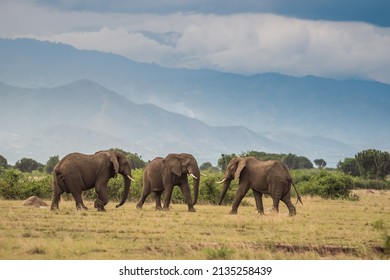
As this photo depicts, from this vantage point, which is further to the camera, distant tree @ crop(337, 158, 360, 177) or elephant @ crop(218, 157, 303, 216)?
distant tree @ crop(337, 158, 360, 177)

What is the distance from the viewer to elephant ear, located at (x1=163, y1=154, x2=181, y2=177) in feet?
118

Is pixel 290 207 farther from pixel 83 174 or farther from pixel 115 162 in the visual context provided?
pixel 83 174

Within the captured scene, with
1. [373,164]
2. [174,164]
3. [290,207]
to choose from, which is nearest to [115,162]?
[174,164]

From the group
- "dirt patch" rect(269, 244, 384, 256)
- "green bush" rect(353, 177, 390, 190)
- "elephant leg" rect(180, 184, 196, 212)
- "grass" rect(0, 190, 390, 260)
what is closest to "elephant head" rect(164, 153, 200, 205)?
"elephant leg" rect(180, 184, 196, 212)

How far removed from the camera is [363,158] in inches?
3883

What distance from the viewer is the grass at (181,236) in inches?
832

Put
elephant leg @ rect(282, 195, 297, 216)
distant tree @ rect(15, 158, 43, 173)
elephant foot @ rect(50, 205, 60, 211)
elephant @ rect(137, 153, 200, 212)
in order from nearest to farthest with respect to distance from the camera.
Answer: elephant foot @ rect(50, 205, 60, 211), elephant leg @ rect(282, 195, 297, 216), elephant @ rect(137, 153, 200, 212), distant tree @ rect(15, 158, 43, 173)

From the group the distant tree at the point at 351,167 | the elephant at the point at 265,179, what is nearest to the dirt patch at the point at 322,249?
the elephant at the point at 265,179

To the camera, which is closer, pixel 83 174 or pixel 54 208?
pixel 54 208

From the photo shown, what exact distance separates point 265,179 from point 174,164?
4526 millimetres

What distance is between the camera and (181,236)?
80.6 feet

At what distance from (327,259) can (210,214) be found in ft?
46.0

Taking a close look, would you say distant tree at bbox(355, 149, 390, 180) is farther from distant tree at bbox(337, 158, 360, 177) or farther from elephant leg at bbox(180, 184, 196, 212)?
elephant leg at bbox(180, 184, 196, 212)

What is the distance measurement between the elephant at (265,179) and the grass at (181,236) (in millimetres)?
1394
